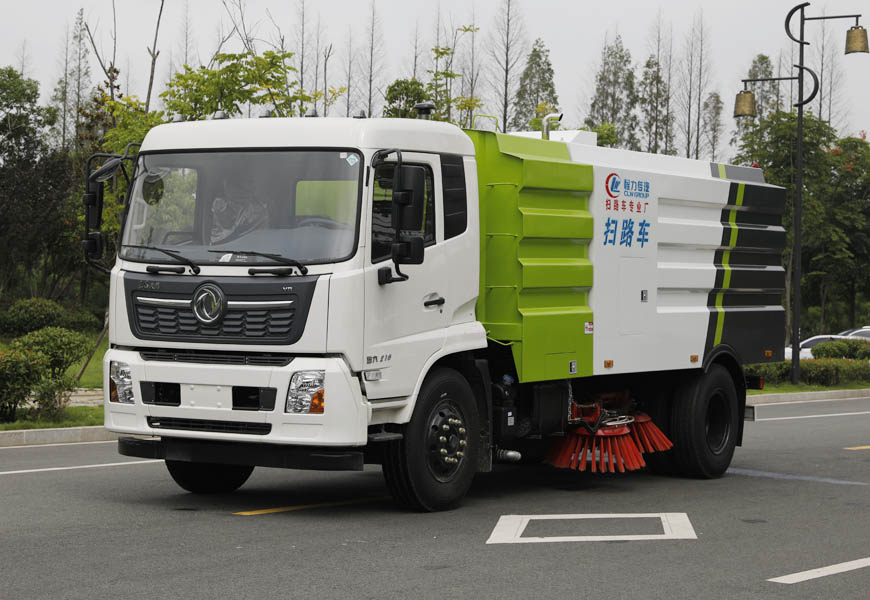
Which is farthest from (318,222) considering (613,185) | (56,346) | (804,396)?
(804,396)

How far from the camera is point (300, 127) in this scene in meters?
8.78

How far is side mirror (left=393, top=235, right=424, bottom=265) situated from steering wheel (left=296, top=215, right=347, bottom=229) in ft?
1.30

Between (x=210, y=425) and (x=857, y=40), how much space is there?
19.8 m

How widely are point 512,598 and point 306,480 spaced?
4.85 meters

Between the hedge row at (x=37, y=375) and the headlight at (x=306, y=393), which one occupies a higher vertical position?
the headlight at (x=306, y=393)

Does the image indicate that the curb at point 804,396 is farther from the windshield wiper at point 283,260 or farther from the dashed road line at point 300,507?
the windshield wiper at point 283,260

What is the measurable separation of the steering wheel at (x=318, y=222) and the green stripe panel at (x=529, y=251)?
1.57 meters

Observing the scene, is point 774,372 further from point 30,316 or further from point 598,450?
point 30,316

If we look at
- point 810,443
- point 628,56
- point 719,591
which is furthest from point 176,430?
point 628,56

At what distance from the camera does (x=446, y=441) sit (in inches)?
359

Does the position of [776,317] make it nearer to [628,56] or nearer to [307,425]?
[307,425]

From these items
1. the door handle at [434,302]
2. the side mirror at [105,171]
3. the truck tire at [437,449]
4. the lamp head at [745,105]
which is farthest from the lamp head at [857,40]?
the side mirror at [105,171]

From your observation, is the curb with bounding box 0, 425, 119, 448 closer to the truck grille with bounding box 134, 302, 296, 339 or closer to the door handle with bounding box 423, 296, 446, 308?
the truck grille with bounding box 134, 302, 296, 339

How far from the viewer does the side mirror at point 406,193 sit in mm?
8430
